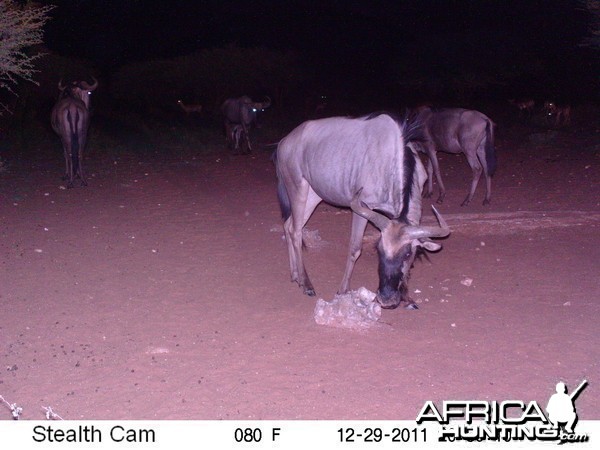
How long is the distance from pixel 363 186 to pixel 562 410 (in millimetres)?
2879

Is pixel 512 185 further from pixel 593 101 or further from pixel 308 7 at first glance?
pixel 308 7

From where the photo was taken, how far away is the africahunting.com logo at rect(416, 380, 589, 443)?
12.3 feet

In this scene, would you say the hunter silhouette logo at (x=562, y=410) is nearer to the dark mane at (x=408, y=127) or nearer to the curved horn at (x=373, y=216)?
the curved horn at (x=373, y=216)

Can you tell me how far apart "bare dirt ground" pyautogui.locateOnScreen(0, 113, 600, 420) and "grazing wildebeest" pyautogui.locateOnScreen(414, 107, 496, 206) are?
0.47 metres

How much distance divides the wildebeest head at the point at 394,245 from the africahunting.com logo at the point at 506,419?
1.45 metres

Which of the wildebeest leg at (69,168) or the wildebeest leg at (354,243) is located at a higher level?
the wildebeest leg at (354,243)

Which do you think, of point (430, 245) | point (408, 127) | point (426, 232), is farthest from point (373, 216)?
point (408, 127)

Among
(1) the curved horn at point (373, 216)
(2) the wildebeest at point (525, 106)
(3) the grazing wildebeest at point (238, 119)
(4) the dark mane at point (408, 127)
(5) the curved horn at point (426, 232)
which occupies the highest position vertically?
(4) the dark mane at point (408, 127)

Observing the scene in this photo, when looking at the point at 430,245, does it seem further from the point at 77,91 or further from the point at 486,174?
the point at 77,91

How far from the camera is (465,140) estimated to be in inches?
436

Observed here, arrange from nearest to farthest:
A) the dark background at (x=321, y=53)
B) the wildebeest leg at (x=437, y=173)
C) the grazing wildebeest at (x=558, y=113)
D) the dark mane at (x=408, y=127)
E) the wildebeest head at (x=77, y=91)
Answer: the dark mane at (x=408, y=127)
the wildebeest leg at (x=437, y=173)
the wildebeest head at (x=77, y=91)
the grazing wildebeest at (x=558, y=113)
the dark background at (x=321, y=53)

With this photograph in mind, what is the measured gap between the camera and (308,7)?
42750mm

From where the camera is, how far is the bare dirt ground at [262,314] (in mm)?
4320

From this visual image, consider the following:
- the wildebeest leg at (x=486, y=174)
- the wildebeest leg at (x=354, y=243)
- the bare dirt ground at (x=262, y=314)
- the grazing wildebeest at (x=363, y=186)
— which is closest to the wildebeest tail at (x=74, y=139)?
the bare dirt ground at (x=262, y=314)
